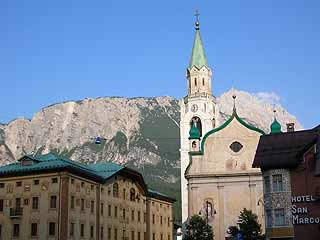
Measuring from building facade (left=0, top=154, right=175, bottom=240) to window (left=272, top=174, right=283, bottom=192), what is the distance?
22175mm

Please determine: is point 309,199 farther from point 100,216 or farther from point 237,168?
point 100,216

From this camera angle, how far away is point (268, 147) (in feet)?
154

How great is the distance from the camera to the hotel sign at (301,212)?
142 ft

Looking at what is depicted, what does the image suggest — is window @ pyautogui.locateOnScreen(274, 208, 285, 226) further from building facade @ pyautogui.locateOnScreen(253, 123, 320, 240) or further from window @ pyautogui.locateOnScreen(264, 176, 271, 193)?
window @ pyautogui.locateOnScreen(264, 176, 271, 193)

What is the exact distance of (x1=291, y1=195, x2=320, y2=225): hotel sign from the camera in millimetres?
43406

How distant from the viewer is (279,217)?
1780 inches

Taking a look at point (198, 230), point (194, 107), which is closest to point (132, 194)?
point (194, 107)

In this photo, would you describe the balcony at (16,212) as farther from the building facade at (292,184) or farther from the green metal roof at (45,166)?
the building facade at (292,184)

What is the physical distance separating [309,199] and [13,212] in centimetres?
3166

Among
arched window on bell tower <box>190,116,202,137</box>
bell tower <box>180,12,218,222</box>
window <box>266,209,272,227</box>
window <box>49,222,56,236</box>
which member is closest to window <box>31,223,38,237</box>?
window <box>49,222,56,236</box>

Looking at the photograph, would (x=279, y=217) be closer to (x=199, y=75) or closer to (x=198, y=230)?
(x=198, y=230)

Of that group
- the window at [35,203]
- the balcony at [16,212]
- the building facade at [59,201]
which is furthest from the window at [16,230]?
the window at [35,203]

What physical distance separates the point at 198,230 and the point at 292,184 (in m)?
13.6

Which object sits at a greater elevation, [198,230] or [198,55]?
[198,55]
